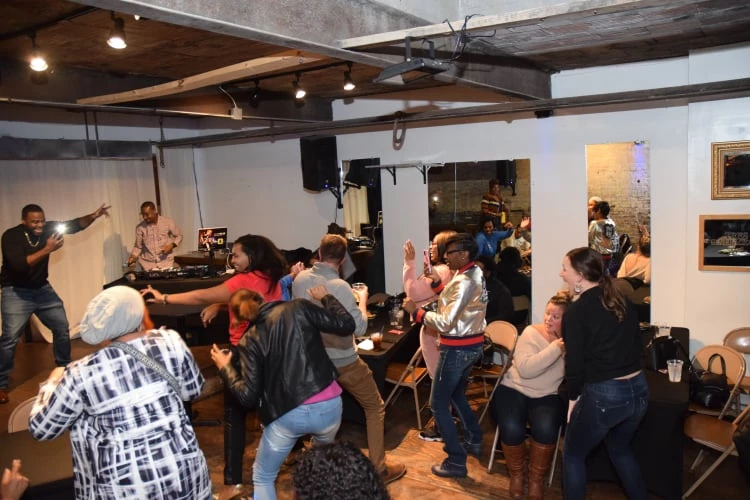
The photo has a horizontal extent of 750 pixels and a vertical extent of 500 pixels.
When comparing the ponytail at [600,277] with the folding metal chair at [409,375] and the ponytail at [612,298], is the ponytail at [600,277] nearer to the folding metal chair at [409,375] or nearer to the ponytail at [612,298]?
the ponytail at [612,298]

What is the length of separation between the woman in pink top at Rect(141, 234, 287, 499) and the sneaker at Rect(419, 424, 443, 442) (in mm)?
1455

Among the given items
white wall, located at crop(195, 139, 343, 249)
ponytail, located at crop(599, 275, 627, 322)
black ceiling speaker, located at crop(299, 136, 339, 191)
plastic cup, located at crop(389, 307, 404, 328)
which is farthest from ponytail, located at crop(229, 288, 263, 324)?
white wall, located at crop(195, 139, 343, 249)

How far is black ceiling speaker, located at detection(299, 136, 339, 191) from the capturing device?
726 cm

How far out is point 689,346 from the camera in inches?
201

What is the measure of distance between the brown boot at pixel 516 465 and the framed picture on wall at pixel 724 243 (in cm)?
251

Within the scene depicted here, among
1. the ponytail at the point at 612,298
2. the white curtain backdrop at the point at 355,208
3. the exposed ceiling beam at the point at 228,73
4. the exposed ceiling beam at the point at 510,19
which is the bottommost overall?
the ponytail at the point at 612,298

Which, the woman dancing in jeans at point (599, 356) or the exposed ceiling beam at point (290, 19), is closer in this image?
the exposed ceiling beam at point (290, 19)

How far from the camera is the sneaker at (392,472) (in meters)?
3.99

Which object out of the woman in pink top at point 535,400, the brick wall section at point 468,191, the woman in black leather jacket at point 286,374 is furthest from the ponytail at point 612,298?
the brick wall section at point 468,191

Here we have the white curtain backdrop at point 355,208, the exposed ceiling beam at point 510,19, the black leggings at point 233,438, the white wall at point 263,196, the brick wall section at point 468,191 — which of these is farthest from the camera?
the white wall at point 263,196

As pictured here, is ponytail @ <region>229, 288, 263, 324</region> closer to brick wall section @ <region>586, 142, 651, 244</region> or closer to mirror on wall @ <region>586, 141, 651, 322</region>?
mirror on wall @ <region>586, 141, 651, 322</region>

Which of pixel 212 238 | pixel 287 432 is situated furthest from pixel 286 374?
pixel 212 238

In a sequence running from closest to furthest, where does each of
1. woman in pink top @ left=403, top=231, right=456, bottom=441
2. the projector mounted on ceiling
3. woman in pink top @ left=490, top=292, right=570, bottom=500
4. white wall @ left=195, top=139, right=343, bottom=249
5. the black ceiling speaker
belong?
the projector mounted on ceiling, woman in pink top @ left=490, top=292, right=570, bottom=500, woman in pink top @ left=403, top=231, right=456, bottom=441, the black ceiling speaker, white wall @ left=195, top=139, right=343, bottom=249

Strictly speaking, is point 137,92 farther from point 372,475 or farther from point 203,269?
point 372,475
